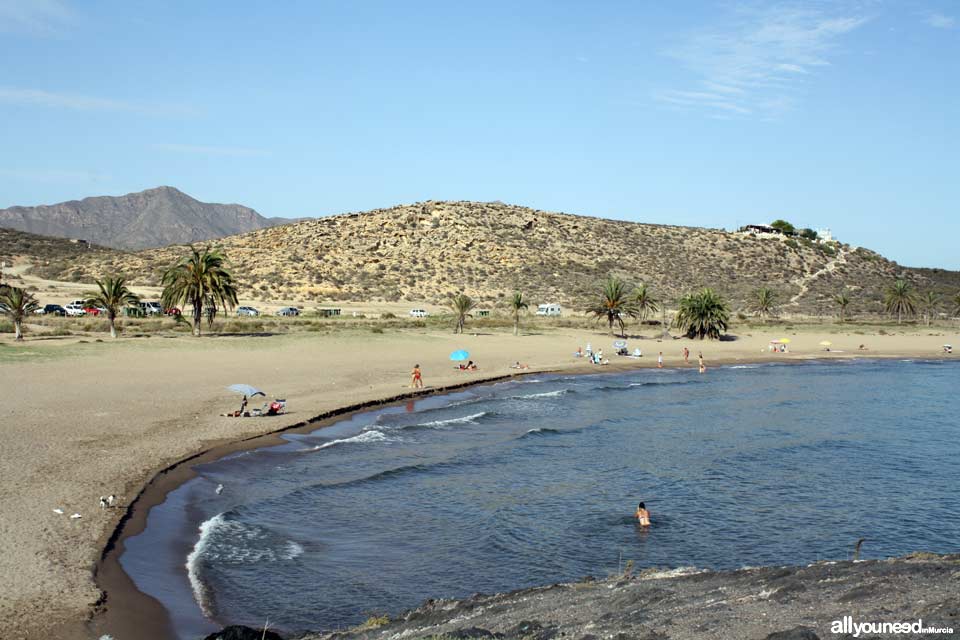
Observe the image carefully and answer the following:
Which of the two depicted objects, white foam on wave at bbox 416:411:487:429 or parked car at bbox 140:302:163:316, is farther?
parked car at bbox 140:302:163:316

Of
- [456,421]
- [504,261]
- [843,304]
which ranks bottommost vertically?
[456,421]

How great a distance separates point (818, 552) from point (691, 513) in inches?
141

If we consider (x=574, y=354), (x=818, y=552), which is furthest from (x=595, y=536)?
(x=574, y=354)

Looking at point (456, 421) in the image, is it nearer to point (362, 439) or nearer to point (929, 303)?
point (362, 439)

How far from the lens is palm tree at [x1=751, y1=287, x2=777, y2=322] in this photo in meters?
85.5

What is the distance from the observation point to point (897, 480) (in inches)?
958

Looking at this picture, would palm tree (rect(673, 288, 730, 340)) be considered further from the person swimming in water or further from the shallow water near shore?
the person swimming in water

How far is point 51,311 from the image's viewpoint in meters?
60.7

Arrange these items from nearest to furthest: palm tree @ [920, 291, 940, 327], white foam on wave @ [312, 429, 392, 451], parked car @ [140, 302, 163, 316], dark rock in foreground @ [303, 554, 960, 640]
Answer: dark rock in foreground @ [303, 554, 960, 640], white foam on wave @ [312, 429, 392, 451], parked car @ [140, 302, 163, 316], palm tree @ [920, 291, 940, 327]

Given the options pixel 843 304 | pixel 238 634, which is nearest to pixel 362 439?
pixel 238 634

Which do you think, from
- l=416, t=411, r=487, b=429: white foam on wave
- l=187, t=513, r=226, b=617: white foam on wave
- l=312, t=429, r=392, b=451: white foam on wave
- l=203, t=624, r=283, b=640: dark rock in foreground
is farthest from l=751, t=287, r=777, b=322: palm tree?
l=203, t=624, r=283, b=640: dark rock in foreground

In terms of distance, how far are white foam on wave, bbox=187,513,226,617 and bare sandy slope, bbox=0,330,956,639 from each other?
1.62 metres

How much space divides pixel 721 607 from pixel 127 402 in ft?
76.5

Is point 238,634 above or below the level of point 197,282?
below
